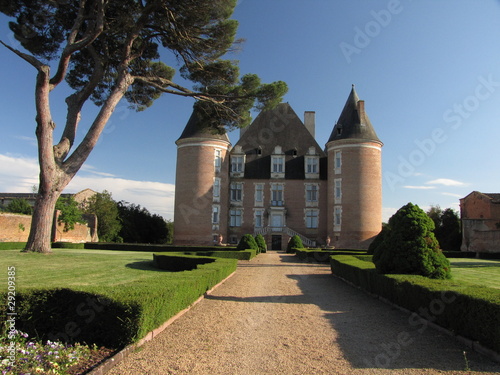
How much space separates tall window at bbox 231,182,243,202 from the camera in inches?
1468

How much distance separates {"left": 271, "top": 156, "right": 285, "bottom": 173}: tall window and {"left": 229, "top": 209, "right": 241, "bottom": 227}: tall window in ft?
16.6

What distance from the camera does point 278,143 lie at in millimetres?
38781

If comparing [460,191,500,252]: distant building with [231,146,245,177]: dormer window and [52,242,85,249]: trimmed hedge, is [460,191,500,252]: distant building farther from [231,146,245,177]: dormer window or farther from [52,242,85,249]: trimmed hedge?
[52,242,85,249]: trimmed hedge

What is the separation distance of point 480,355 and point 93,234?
130 ft

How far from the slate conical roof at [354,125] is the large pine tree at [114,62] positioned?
16.8 metres

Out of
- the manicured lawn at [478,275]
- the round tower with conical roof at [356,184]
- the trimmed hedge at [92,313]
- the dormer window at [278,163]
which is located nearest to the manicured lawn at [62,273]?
the trimmed hedge at [92,313]

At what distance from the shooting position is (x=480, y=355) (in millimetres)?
5281

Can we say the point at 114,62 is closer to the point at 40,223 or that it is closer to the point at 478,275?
the point at 40,223

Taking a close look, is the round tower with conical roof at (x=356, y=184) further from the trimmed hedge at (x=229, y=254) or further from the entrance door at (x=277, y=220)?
the trimmed hedge at (x=229, y=254)

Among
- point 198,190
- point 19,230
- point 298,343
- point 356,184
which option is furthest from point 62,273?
point 356,184

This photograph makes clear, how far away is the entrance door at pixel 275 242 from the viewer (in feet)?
118

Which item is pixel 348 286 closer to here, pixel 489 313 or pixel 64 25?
pixel 489 313

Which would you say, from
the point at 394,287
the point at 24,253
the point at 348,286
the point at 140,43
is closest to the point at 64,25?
the point at 140,43

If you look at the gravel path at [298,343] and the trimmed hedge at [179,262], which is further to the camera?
the trimmed hedge at [179,262]
